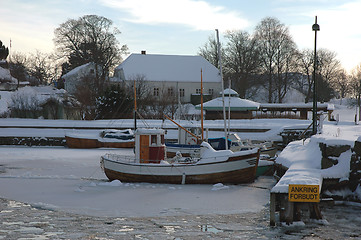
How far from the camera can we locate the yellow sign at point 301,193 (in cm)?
1378

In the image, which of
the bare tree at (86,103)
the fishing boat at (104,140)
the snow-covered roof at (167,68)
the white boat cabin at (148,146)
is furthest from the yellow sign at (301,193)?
the snow-covered roof at (167,68)

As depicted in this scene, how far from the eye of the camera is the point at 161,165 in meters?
21.2

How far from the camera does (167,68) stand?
224ft

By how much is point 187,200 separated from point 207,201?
0.74 meters

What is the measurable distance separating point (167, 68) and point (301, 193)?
55.3m

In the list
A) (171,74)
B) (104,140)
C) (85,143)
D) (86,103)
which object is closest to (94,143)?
(85,143)

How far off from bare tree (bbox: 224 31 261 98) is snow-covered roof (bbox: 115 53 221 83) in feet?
9.32

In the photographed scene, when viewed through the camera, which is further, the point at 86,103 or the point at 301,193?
the point at 86,103

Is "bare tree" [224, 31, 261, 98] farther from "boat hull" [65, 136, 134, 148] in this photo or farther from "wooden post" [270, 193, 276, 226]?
"wooden post" [270, 193, 276, 226]

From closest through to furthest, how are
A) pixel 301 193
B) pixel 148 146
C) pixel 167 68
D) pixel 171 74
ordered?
pixel 301 193, pixel 148 146, pixel 171 74, pixel 167 68

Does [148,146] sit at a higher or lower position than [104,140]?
higher

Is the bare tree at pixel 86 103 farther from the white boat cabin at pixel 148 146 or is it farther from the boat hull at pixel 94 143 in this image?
the white boat cabin at pixel 148 146

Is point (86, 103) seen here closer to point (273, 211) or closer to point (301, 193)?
point (273, 211)

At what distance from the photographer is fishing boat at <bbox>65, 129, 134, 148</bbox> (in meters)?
39.7
